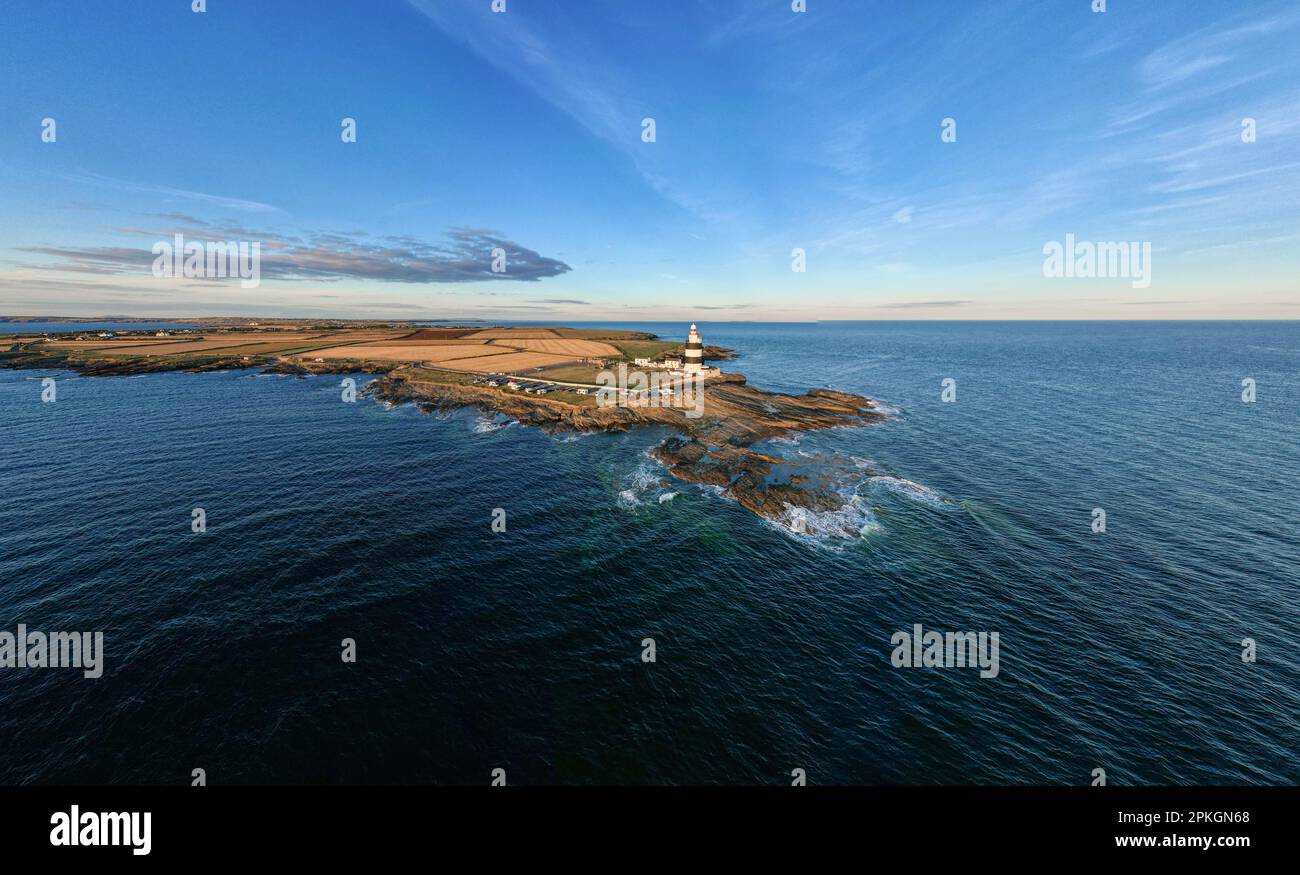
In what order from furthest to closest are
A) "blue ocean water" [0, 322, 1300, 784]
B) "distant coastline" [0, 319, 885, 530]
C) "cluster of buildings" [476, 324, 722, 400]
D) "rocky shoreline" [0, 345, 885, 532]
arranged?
"cluster of buildings" [476, 324, 722, 400] < "distant coastline" [0, 319, 885, 530] < "rocky shoreline" [0, 345, 885, 532] < "blue ocean water" [0, 322, 1300, 784]

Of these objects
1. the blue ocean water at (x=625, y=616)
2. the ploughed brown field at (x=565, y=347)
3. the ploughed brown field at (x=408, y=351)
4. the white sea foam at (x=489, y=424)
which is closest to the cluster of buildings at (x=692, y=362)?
the ploughed brown field at (x=565, y=347)

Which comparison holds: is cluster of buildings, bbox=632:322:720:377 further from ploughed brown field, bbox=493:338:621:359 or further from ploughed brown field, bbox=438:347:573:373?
ploughed brown field, bbox=438:347:573:373

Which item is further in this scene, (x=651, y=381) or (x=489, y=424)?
(x=651, y=381)

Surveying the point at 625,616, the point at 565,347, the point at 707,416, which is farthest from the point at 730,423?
the point at 565,347

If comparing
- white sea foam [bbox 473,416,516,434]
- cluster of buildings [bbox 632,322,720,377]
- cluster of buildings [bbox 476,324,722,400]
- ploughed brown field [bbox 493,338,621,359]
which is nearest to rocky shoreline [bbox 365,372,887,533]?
white sea foam [bbox 473,416,516,434]

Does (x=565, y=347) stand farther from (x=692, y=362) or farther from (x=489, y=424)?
(x=489, y=424)

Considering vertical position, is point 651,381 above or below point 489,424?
above

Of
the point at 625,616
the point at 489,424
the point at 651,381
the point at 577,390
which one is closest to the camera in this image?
the point at 625,616

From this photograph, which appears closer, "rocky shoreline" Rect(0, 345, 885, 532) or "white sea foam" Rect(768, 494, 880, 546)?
"white sea foam" Rect(768, 494, 880, 546)
